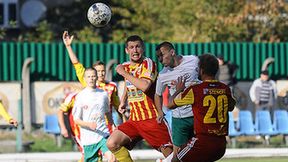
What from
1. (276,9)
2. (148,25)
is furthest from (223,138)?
(148,25)

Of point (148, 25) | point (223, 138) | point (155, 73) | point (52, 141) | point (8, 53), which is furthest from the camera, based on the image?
point (148, 25)

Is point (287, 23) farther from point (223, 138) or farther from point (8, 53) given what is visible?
point (223, 138)

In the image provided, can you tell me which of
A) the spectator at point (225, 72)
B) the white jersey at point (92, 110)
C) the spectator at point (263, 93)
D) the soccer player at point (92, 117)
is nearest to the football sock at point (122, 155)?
the soccer player at point (92, 117)

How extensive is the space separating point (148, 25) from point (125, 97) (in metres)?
21.3

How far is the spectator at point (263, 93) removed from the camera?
86.5 ft

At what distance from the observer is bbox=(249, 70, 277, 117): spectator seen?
26.4 meters

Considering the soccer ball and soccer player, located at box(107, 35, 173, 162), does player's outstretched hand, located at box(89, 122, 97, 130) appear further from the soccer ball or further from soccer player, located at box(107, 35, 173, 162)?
the soccer ball

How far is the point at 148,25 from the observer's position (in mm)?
36500

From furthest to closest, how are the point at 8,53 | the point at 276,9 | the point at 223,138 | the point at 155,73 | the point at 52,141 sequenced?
the point at 276,9 → the point at 8,53 → the point at 52,141 → the point at 155,73 → the point at 223,138

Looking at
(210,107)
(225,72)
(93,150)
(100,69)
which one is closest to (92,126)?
(93,150)

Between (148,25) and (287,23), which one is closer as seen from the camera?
(287,23)

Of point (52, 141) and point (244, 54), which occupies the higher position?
point (244, 54)

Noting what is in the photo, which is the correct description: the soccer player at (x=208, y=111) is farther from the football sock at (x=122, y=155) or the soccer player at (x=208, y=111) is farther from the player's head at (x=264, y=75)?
the player's head at (x=264, y=75)

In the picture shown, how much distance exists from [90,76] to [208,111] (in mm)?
3509
